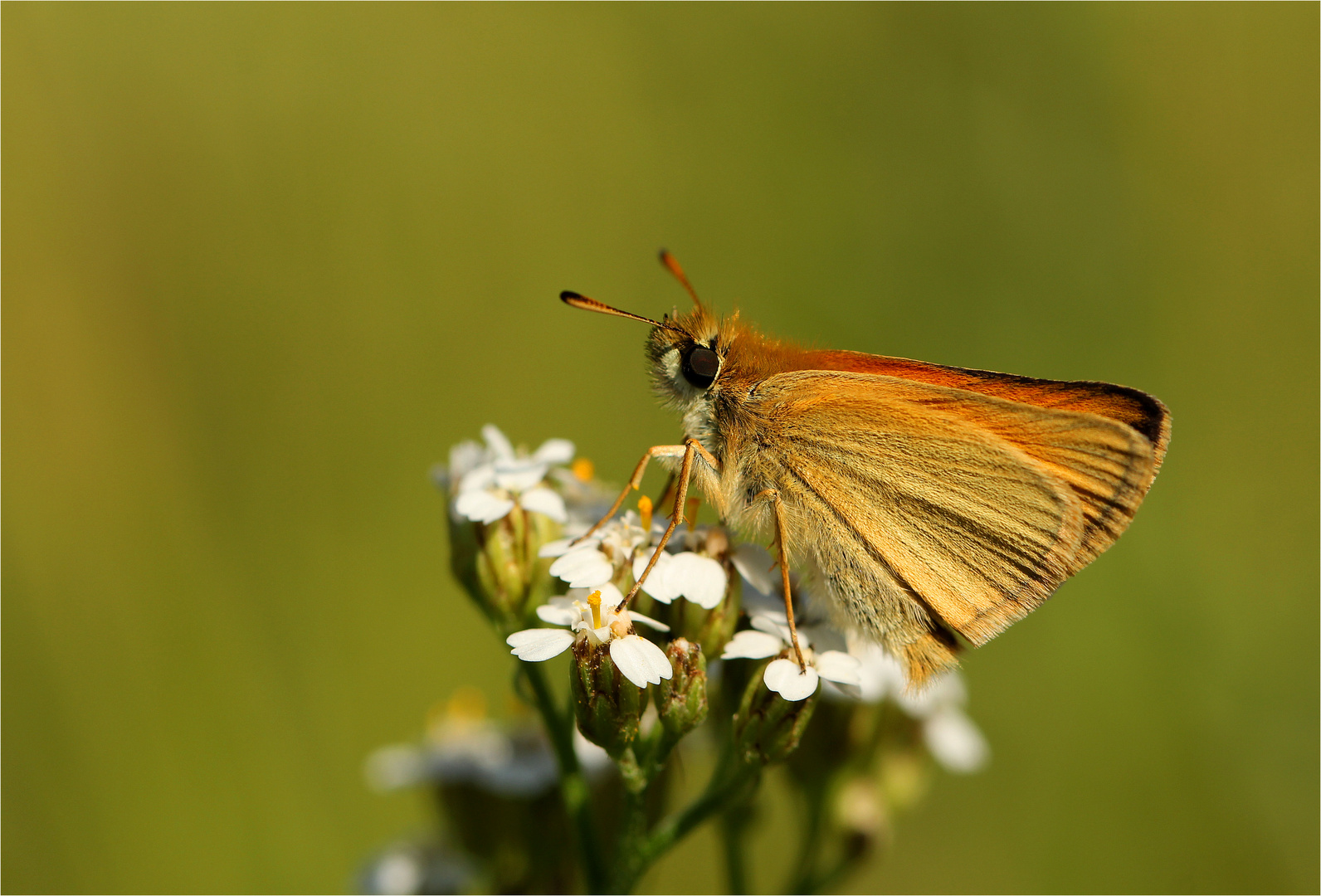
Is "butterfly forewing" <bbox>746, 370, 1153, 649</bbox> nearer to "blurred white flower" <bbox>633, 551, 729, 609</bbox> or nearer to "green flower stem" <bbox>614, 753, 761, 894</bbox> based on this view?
A: "blurred white flower" <bbox>633, 551, 729, 609</bbox>

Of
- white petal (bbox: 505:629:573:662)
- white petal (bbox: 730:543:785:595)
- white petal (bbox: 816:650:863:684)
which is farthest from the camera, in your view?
white petal (bbox: 730:543:785:595)

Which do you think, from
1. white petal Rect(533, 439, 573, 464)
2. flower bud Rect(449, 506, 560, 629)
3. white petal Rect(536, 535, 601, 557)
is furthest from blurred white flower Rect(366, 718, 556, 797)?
white petal Rect(533, 439, 573, 464)

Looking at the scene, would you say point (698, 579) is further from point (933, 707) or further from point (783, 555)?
point (933, 707)

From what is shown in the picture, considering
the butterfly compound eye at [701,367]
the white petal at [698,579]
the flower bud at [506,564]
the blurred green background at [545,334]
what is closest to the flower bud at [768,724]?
the white petal at [698,579]

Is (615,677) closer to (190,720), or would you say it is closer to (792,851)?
(190,720)

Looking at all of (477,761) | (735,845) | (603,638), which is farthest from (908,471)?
(477,761)

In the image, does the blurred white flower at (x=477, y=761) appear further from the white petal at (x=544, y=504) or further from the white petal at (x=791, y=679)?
the white petal at (x=791, y=679)
